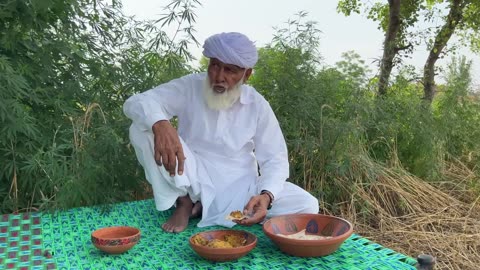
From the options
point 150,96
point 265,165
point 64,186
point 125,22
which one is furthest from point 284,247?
point 125,22

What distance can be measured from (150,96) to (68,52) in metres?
1.08

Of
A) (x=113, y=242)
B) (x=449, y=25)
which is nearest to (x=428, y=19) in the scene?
(x=449, y=25)

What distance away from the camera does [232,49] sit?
297cm

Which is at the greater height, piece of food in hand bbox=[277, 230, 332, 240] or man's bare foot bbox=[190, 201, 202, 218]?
man's bare foot bbox=[190, 201, 202, 218]

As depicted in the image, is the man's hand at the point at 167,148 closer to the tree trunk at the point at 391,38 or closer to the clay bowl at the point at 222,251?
the clay bowl at the point at 222,251

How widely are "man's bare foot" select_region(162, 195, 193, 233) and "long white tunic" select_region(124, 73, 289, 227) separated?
56 mm

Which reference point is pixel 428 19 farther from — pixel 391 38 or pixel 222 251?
pixel 222 251

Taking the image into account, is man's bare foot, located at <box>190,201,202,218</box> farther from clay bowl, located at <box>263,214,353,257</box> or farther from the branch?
the branch

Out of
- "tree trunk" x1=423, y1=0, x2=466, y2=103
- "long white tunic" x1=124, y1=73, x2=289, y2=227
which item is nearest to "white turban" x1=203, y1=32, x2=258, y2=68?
"long white tunic" x1=124, y1=73, x2=289, y2=227

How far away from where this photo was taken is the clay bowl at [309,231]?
2.62m

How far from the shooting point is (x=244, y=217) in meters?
2.89

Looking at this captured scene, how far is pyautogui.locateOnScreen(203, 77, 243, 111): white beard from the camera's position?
10.3 feet

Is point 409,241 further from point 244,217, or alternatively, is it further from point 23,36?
point 23,36

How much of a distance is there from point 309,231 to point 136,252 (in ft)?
3.09
